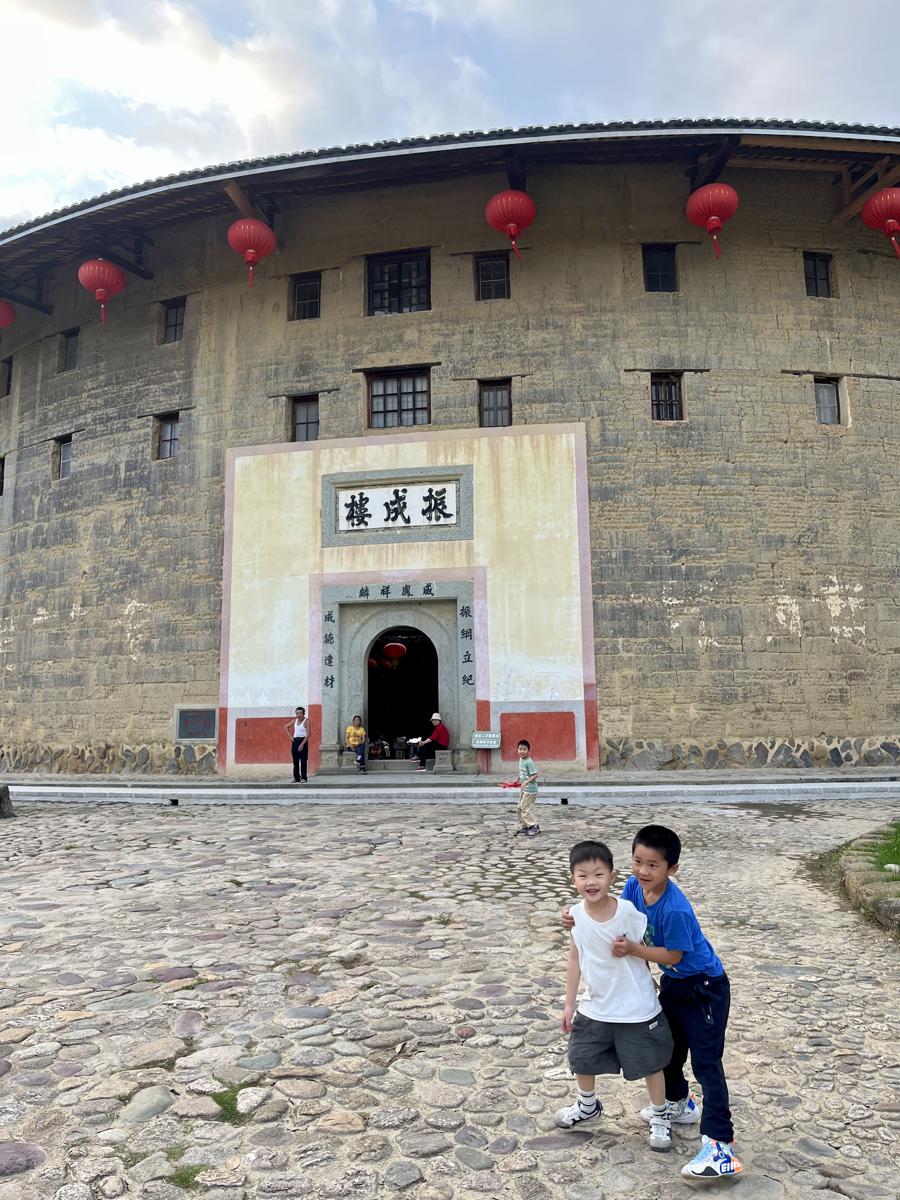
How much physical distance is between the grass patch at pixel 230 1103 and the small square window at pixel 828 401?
1515 cm

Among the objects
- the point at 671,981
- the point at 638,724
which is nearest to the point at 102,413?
the point at 638,724

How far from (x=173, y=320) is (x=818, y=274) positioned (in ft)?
42.1

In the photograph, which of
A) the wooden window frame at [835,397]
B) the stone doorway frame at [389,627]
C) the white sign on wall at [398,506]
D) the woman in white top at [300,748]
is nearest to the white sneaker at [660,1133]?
the woman in white top at [300,748]

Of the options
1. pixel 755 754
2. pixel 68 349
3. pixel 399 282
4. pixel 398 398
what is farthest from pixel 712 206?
pixel 68 349

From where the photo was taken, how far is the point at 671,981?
2.70 meters

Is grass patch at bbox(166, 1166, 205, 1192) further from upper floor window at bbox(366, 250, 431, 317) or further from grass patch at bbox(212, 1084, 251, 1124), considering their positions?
upper floor window at bbox(366, 250, 431, 317)

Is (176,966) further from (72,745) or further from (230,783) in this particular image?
(72,745)

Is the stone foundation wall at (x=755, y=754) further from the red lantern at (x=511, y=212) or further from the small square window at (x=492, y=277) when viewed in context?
the red lantern at (x=511, y=212)

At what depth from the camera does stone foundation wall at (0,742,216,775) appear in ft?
50.2

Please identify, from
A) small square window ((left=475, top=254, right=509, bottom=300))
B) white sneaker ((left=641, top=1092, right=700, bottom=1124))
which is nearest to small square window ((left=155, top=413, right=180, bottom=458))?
small square window ((left=475, top=254, right=509, bottom=300))

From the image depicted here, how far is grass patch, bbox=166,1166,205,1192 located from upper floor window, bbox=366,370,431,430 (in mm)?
13966

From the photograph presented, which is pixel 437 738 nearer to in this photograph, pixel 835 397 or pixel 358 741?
pixel 358 741

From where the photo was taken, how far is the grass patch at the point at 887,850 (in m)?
5.95

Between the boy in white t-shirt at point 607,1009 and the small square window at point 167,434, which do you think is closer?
the boy in white t-shirt at point 607,1009
